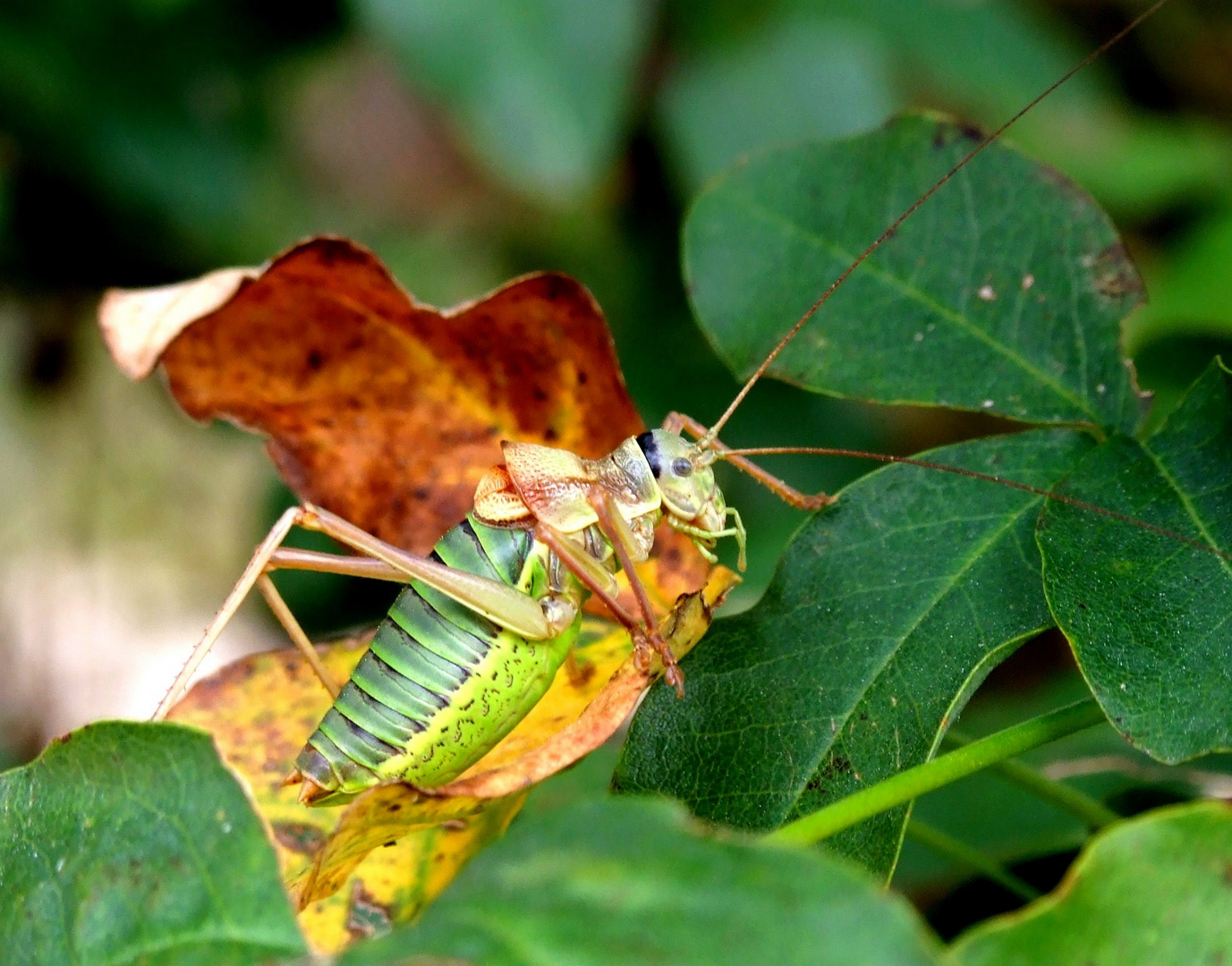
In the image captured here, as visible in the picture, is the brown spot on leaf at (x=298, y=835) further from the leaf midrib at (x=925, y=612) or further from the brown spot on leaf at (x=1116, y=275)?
the brown spot on leaf at (x=1116, y=275)

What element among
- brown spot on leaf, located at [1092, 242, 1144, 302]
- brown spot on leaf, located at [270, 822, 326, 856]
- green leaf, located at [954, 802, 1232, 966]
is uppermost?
brown spot on leaf, located at [1092, 242, 1144, 302]

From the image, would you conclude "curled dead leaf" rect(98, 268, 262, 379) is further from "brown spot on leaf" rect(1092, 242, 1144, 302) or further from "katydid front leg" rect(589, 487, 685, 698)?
"brown spot on leaf" rect(1092, 242, 1144, 302)

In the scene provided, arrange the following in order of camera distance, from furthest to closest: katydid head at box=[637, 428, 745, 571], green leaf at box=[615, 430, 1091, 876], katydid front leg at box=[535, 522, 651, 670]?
katydid head at box=[637, 428, 745, 571] → katydid front leg at box=[535, 522, 651, 670] → green leaf at box=[615, 430, 1091, 876]

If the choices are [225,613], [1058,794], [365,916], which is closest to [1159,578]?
[1058,794]

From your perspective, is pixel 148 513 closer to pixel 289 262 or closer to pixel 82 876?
pixel 289 262

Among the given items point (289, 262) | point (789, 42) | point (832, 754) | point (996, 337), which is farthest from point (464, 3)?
point (832, 754)

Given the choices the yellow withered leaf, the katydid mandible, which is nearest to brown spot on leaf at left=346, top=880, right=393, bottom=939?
the yellow withered leaf

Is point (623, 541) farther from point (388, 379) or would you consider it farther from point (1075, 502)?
point (1075, 502)
